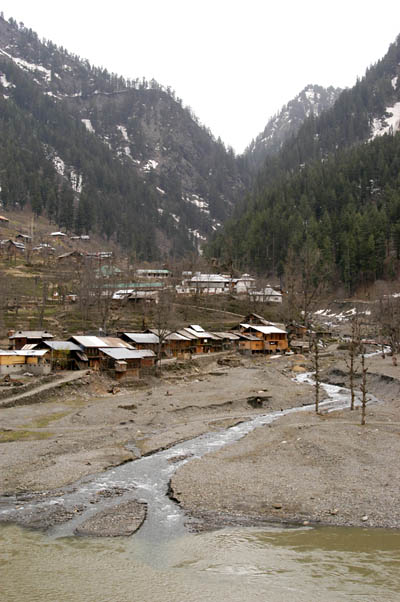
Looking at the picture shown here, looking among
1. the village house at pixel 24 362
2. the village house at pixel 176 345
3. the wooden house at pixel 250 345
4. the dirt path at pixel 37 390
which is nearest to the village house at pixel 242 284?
the wooden house at pixel 250 345

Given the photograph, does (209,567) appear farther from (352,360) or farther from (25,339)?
(25,339)

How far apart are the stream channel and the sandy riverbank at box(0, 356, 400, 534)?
1513mm

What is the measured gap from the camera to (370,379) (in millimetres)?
62844

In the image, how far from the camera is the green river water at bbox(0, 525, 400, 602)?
56.1 ft

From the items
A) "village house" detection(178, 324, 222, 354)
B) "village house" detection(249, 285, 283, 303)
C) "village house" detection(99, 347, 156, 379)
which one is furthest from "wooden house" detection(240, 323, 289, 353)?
"village house" detection(99, 347, 156, 379)

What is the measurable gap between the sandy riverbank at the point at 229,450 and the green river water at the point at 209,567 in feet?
5.92

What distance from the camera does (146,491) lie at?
2761cm

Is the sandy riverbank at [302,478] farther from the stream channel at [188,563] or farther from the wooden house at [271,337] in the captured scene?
the wooden house at [271,337]

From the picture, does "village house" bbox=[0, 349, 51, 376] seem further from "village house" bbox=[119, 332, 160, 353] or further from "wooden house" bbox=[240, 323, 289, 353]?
"wooden house" bbox=[240, 323, 289, 353]

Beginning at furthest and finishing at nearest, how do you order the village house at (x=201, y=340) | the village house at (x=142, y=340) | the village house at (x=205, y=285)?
the village house at (x=205, y=285) → the village house at (x=201, y=340) → the village house at (x=142, y=340)

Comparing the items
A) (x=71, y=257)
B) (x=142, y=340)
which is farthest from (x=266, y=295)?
(x=71, y=257)

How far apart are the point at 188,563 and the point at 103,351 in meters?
45.2

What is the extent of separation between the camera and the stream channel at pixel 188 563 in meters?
17.2

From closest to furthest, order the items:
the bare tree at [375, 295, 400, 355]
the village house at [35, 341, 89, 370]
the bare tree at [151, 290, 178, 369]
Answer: the village house at [35, 341, 89, 370] < the bare tree at [151, 290, 178, 369] < the bare tree at [375, 295, 400, 355]
